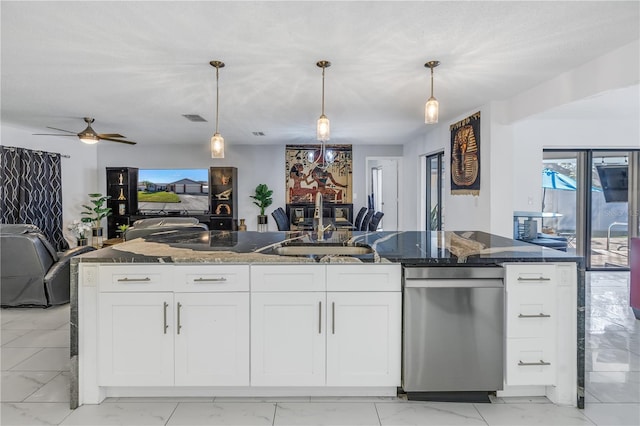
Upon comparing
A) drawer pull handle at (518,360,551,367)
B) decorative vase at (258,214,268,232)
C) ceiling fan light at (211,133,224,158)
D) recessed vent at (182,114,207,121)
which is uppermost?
recessed vent at (182,114,207,121)

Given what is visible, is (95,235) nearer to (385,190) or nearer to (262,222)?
(262,222)

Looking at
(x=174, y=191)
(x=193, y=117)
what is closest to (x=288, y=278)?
(x=193, y=117)

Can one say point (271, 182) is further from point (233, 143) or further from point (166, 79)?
point (166, 79)

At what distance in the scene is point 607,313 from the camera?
393 centimetres

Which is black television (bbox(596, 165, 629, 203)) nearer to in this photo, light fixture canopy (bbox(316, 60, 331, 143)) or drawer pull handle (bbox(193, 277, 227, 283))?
light fixture canopy (bbox(316, 60, 331, 143))

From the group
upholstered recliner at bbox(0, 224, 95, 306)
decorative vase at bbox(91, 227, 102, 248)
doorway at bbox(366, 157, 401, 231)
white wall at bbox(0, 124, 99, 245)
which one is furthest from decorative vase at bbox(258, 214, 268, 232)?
upholstered recliner at bbox(0, 224, 95, 306)

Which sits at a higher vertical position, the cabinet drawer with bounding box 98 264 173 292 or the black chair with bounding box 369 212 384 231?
the black chair with bounding box 369 212 384 231

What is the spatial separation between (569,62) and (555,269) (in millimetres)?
2001

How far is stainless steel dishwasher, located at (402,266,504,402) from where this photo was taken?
2178mm

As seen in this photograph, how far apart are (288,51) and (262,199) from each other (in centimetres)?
571

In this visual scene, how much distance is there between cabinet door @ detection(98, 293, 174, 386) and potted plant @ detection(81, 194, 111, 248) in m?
5.99

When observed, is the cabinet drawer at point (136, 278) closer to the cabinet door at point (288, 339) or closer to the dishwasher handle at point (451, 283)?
the cabinet door at point (288, 339)

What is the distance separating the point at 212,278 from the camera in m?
2.22

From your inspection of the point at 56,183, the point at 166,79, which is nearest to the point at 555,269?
the point at 166,79
